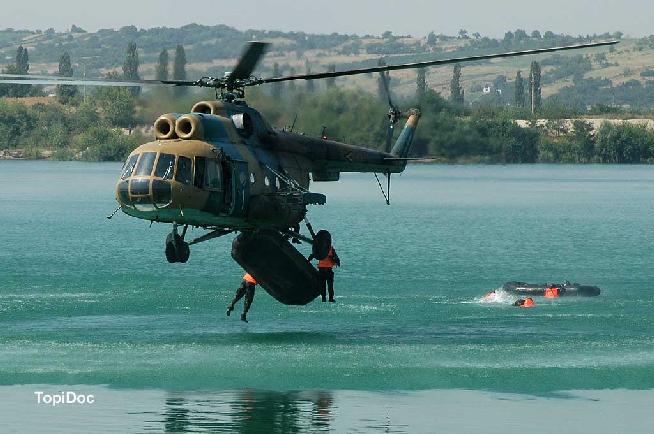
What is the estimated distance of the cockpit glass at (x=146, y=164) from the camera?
105 feet

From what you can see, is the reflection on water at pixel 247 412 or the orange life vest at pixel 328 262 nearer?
the reflection on water at pixel 247 412

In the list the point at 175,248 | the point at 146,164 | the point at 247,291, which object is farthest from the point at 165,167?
the point at 247,291

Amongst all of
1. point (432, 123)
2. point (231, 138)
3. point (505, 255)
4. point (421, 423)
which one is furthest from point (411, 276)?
point (432, 123)

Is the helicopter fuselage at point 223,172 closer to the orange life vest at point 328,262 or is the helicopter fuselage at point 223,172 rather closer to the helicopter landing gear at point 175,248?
the helicopter landing gear at point 175,248

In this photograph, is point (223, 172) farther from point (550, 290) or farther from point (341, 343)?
point (550, 290)

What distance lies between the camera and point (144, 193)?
3177cm

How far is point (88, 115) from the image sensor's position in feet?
436

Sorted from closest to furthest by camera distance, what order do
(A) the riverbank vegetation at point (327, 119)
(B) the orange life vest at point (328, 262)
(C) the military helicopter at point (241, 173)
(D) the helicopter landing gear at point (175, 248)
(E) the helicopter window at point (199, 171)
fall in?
(C) the military helicopter at point (241, 173)
(E) the helicopter window at point (199, 171)
(D) the helicopter landing gear at point (175, 248)
(B) the orange life vest at point (328, 262)
(A) the riverbank vegetation at point (327, 119)

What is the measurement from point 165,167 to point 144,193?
2.71 ft

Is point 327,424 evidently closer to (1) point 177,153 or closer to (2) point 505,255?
(1) point 177,153

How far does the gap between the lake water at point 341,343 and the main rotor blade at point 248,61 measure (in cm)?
578

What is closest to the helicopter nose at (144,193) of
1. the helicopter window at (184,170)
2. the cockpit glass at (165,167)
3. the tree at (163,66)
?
the cockpit glass at (165,167)

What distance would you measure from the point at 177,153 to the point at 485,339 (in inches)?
351

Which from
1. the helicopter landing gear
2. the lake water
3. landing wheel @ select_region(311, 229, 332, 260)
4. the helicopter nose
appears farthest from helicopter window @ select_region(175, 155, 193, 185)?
landing wheel @ select_region(311, 229, 332, 260)
